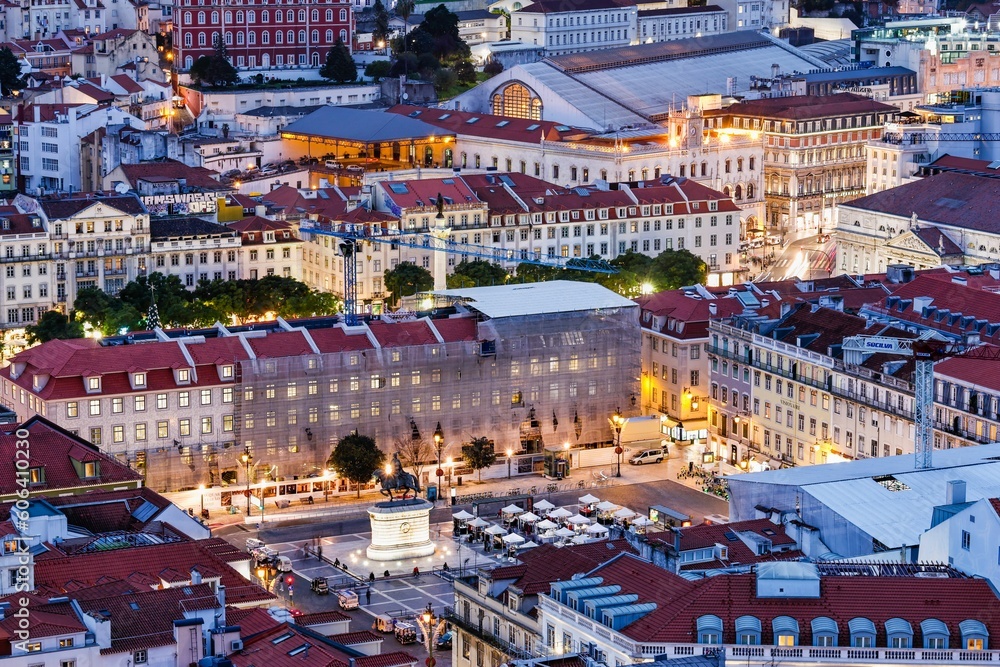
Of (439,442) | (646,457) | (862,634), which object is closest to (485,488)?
(439,442)

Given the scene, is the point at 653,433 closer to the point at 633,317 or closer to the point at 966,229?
the point at 633,317

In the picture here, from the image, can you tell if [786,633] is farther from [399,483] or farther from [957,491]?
[399,483]

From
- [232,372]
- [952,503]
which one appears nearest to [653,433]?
[232,372]

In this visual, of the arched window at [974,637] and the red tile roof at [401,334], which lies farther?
the red tile roof at [401,334]

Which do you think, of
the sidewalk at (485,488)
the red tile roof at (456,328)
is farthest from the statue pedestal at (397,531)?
the red tile roof at (456,328)

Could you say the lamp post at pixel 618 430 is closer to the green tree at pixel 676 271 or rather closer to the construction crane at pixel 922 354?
the construction crane at pixel 922 354

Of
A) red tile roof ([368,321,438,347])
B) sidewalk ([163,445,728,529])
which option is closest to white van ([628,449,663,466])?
sidewalk ([163,445,728,529])
